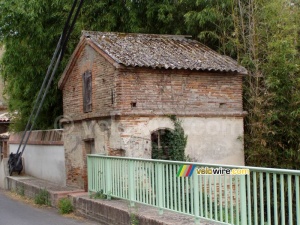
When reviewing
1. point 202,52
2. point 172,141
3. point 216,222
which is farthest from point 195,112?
point 216,222

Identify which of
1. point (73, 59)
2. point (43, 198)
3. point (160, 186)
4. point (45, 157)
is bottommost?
point (43, 198)

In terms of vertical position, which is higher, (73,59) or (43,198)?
(73,59)

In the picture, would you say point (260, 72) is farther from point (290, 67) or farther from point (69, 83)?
point (69, 83)

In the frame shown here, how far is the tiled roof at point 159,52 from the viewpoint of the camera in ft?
39.7

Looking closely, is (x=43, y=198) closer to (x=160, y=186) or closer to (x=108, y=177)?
(x=108, y=177)

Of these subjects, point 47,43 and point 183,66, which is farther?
point 47,43

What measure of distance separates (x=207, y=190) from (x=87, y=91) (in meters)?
7.17

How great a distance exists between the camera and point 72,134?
1445cm

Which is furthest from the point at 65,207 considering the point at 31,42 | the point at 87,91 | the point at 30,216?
the point at 31,42

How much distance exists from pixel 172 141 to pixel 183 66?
6.71 feet

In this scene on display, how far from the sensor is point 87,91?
1355cm

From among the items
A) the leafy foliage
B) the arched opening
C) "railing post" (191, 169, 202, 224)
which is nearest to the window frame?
the arched opening

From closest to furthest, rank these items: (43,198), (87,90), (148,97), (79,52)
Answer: (148,97) < (43,198) < (87,90) < (79,52)

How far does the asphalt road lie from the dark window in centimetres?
314
